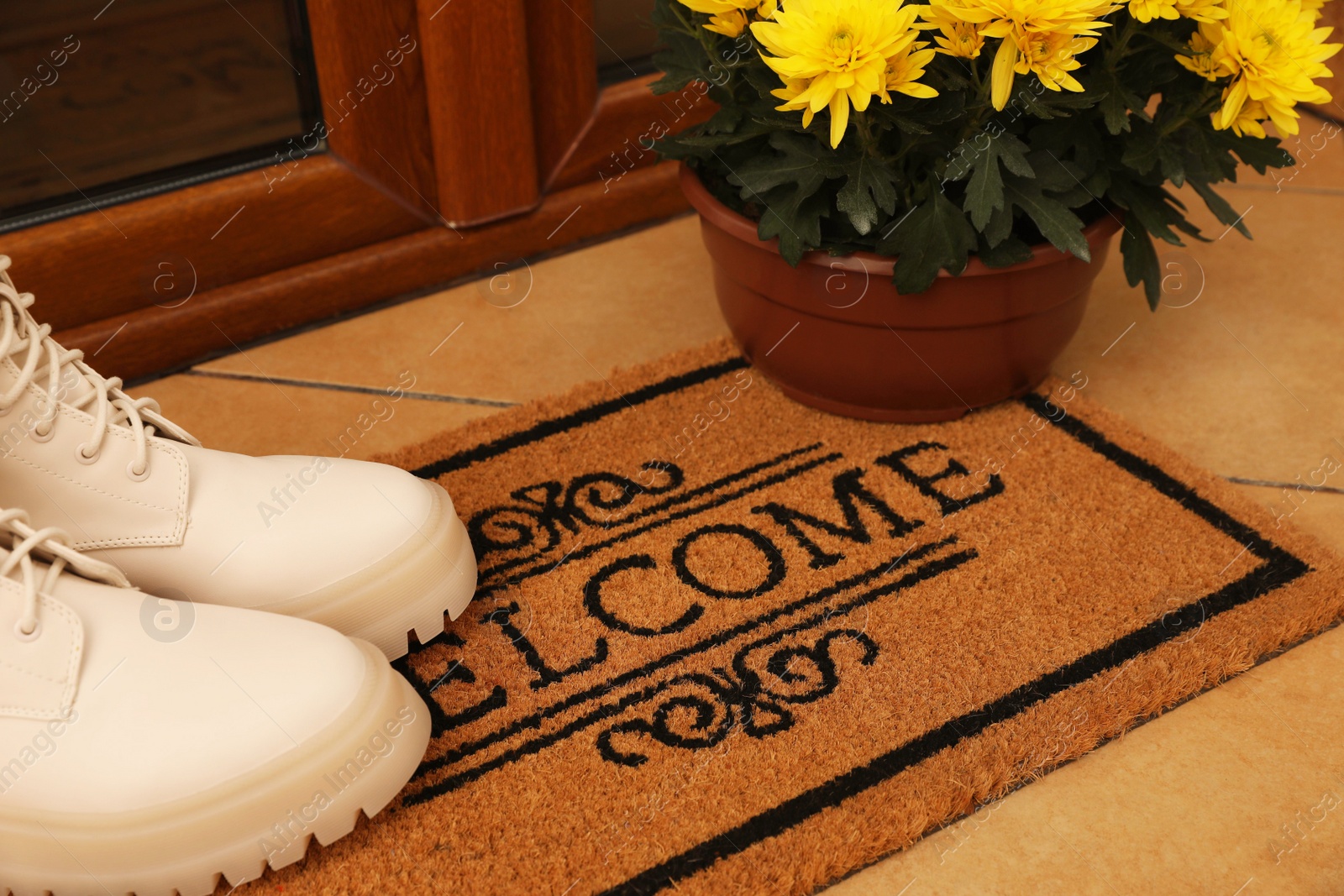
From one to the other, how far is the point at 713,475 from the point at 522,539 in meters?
0.20

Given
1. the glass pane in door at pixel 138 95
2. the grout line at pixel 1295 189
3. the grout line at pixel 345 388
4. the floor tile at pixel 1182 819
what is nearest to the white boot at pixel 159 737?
the floor tile at pixel 1182 819

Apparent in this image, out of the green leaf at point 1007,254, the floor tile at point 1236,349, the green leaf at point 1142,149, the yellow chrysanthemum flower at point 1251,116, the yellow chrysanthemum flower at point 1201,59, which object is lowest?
the floor tile at point 1236,349

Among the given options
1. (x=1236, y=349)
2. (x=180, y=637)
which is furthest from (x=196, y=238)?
(x=1236, y=349)

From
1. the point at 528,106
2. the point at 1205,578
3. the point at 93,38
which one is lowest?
the point at 1205,578

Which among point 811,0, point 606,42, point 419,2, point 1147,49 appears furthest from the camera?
point 606,42

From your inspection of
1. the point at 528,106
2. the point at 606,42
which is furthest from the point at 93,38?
the point at 606,42

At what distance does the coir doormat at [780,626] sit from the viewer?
79 cm

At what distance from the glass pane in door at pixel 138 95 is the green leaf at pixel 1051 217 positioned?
78cm

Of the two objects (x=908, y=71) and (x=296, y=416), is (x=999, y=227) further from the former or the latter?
(x=296, y=416)

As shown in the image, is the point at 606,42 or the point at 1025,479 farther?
the point at 606,42

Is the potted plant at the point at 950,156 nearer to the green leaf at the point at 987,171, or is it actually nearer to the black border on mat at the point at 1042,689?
the green leaf at the point at 987,171

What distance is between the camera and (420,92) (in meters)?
1.31

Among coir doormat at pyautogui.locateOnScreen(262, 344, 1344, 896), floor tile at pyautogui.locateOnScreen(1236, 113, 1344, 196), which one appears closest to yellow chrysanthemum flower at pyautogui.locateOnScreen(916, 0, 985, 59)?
coir doormat at pyautogui.locateOnScreen(262, 344, 1344, 896)

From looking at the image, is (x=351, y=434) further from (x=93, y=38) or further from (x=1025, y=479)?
(x=1025, y=479)
